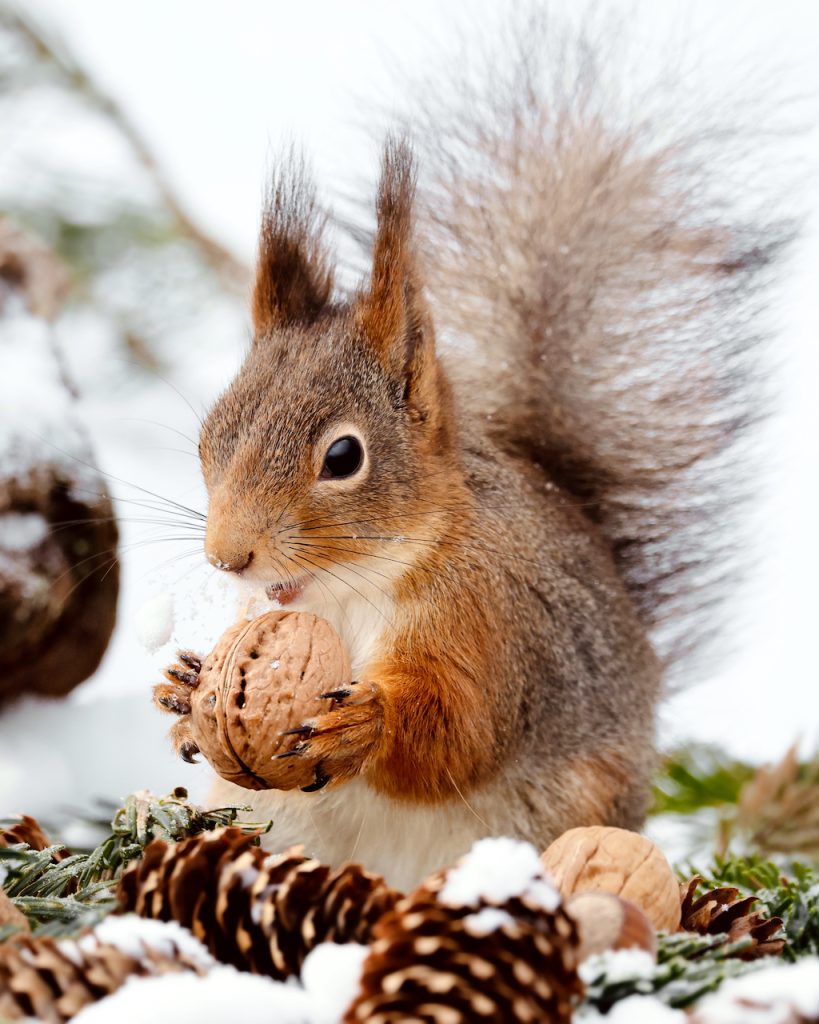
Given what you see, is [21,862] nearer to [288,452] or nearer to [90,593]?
[288,452]

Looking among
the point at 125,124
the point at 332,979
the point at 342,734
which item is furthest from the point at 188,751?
the point at 125,124

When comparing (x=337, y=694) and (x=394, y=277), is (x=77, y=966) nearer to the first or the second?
(x=337, y=694)

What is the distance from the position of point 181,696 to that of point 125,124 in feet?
4.58

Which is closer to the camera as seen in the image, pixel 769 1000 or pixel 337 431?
pixel 769 1000

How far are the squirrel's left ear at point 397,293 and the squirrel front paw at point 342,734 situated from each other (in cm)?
26

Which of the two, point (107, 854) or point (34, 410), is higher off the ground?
point (34, 410)

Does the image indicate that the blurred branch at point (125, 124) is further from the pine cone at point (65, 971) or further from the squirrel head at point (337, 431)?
the pine cone at point (65, 971)

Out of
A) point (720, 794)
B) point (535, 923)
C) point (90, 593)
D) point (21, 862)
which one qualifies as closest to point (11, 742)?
point (90, 593)

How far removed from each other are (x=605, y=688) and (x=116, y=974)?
608 millimetres

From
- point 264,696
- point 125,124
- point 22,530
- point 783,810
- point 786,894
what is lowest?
point 783,810

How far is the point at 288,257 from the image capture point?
3.23ft

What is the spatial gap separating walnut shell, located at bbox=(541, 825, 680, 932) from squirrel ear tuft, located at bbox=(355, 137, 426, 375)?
16.3 inches

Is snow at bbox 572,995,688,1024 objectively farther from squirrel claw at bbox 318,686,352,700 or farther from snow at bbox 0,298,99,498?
snow at bbox 0,298,99,498

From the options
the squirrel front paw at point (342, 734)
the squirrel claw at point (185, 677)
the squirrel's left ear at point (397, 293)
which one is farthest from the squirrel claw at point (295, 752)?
the squirrel's left ear at point (397, 293)
